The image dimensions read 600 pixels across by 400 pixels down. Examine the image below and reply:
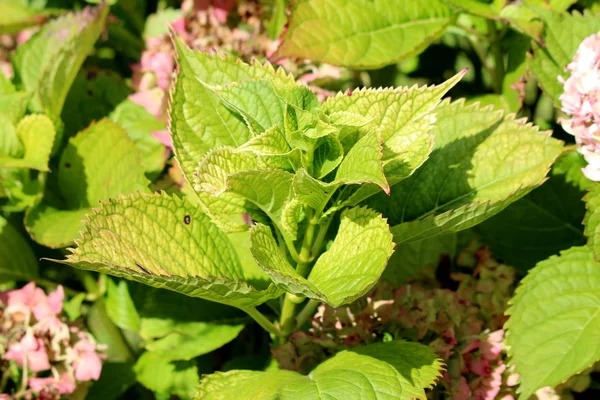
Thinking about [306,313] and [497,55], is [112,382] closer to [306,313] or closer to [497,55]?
[306,313]

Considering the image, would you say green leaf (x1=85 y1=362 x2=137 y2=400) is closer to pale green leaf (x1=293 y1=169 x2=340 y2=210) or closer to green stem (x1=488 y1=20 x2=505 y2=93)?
pale green leaf (x1=293 y1=169 x2=340 y2=210)

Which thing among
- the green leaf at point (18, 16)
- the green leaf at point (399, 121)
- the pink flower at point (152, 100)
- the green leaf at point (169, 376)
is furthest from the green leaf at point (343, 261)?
the green leaf at point (18, 16)

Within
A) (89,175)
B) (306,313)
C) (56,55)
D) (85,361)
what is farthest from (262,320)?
(56,55)

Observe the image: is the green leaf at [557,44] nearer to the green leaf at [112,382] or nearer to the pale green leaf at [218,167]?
the pale green leaf at [218,167]

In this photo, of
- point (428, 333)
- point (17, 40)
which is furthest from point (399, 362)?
point (17, 40)

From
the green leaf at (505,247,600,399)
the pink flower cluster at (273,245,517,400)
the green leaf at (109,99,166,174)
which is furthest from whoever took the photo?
the green leaf at (109,99,166,174)

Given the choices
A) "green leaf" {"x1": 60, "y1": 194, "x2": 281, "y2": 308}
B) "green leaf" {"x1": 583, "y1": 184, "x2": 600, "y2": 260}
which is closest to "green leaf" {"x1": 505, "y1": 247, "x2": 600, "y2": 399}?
"green leaf" {"x1": 583, "y1": 184, "x2": 600, "y2": 260}

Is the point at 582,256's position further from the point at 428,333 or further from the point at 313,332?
the point at 313,332
